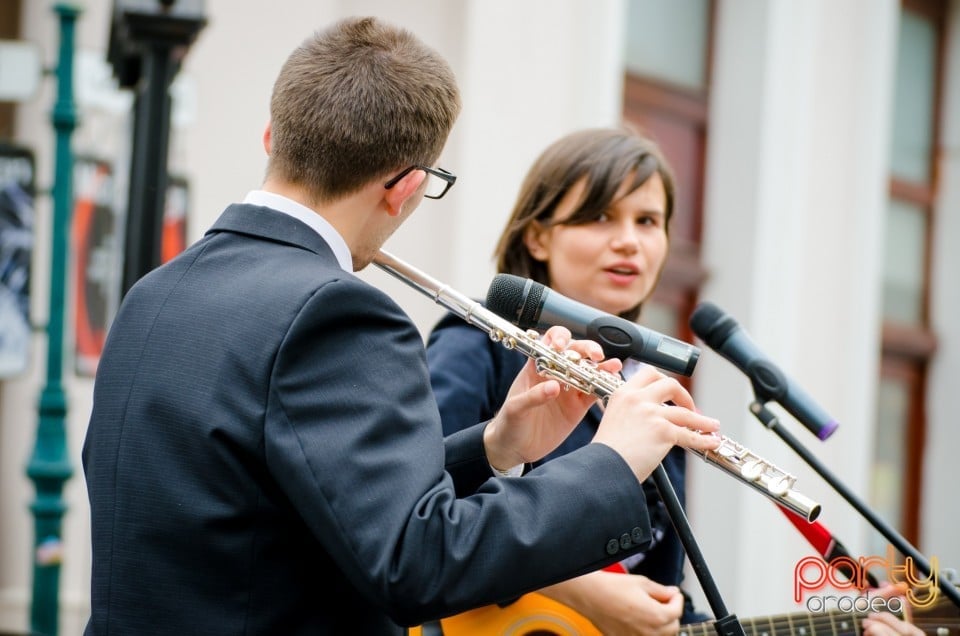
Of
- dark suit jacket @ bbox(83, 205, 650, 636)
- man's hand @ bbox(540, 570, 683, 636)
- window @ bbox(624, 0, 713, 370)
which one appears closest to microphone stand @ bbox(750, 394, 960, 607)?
man's hand @ bbox(540, 570, 683, 636)

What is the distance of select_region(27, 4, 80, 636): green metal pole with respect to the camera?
14.7 ft

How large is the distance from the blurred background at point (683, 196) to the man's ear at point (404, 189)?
1.43 metres

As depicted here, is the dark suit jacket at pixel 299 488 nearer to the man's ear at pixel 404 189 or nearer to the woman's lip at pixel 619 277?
the man's ear at pixel 404 189

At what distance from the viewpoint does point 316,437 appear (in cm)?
166

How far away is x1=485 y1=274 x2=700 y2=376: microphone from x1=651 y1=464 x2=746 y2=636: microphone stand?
8.0 inches

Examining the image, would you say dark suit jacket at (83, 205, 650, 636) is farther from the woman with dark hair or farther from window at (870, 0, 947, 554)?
window at (870, 0, 947, 554)

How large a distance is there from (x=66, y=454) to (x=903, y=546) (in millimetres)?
3022

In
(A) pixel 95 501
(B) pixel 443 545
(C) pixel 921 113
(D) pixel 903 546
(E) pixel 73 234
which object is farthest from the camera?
(C) pixel 921 113

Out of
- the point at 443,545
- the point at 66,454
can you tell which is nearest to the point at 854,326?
the point at 66,454

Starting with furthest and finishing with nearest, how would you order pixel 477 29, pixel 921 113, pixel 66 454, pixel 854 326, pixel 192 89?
pixel 921 113 → pixel 854 326 → pixel 477 29 → pixel 192 89 → pixel 66 454

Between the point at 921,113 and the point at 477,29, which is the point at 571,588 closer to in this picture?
the point at 477,29

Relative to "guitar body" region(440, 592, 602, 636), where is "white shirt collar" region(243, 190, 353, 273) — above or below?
above

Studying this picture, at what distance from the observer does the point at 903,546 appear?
8.52 ft

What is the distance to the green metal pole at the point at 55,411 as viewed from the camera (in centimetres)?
448
